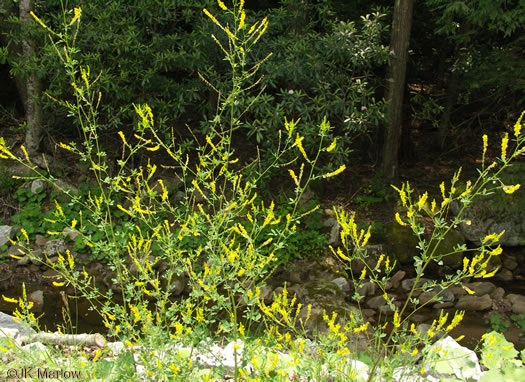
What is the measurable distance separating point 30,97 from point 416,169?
5758 mm

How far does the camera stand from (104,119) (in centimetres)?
759

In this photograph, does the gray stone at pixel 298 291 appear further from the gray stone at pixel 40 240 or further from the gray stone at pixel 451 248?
the gray stone at pixel 40 240

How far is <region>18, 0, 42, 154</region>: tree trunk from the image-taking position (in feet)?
21.7

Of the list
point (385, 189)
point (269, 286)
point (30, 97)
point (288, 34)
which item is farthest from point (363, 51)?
point (30, 97)

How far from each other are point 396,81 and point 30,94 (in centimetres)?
489

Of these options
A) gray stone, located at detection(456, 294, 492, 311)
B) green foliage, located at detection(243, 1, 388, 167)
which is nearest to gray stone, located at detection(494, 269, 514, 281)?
gray stone, located at detection(456, 294, 492, 311)

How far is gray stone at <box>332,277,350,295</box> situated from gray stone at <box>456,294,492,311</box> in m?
1.17

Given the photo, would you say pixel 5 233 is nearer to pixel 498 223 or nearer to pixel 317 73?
pixel 317 73

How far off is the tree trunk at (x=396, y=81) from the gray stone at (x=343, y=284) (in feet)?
6.95

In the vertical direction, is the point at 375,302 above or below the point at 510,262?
below

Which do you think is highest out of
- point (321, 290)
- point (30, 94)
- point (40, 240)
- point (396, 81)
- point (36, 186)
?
point (396, 81)

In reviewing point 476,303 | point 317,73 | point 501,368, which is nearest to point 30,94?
point 317,73

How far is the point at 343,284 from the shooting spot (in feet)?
19.9

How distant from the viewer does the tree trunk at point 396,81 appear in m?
7.05
